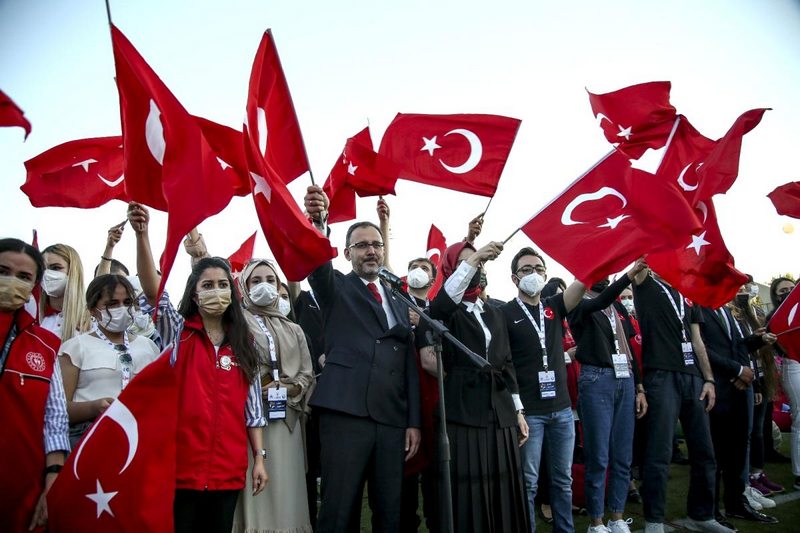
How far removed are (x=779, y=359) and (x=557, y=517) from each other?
5.14 m

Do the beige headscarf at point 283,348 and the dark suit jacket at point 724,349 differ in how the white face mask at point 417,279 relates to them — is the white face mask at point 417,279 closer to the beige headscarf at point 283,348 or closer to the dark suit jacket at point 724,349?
the beige headscarf at point 283,348

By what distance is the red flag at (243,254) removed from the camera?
7.95 metres

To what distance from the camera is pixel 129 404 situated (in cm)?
312

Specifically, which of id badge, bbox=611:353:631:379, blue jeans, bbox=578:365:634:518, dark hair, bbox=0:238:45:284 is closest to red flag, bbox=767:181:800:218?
id badge, bbox=611:353:631:379

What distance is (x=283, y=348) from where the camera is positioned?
4.66m

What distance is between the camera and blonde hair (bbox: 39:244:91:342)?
424cm

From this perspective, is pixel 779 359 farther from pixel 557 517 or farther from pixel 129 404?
pixel 129 404

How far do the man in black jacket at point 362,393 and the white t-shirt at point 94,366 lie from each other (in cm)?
128

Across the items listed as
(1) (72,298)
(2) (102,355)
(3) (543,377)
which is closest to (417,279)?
(3) (543,377)

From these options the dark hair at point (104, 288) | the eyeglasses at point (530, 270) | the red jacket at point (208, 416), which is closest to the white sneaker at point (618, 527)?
the eyeglasses at point (530, 270)

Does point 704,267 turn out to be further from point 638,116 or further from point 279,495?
point 279,495

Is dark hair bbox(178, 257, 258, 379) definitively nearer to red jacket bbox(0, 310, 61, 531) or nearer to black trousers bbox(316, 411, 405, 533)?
black trousers bbox(316, 411, 405, 533)

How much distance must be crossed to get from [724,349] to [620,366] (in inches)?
72.4

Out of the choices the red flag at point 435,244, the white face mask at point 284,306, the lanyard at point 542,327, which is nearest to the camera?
the lanyard at point 542,327
